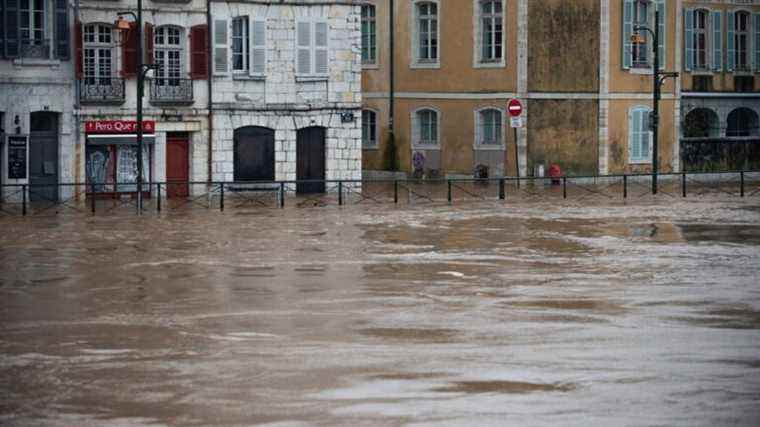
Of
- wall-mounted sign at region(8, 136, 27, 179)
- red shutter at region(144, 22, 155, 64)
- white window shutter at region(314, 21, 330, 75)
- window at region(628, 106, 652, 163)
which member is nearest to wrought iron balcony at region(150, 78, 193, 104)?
red shutter at region(144, 22, 155, 64)

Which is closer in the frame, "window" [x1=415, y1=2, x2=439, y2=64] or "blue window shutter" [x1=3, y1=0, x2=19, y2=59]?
"blue window shutter" [x1=3, y1=0, x2=19, y2=59]

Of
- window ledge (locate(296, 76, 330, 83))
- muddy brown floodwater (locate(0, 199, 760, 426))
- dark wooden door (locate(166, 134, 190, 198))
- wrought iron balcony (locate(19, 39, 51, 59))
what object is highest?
wrought iron balcony (locate(19, 39, 51, 59))

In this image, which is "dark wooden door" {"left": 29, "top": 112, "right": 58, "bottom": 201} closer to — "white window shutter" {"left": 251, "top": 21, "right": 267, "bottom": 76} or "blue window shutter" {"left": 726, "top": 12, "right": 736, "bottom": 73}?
"white window shutter" {"left": 251, "top": 21, "right": 267, "bottom": 76}

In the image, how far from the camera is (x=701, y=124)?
2169 inches

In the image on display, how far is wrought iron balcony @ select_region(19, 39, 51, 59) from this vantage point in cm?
3997

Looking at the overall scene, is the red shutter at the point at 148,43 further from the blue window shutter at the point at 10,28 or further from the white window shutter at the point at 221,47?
the blue window shutter at the point at 10,28

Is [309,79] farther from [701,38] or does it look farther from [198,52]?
[701,38]

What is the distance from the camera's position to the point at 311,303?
20141 mm

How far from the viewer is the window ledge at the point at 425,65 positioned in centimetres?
5002

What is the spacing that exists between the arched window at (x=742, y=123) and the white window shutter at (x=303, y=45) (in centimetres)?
1843

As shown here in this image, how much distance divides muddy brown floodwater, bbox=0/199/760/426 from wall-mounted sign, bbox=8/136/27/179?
28.6 ft

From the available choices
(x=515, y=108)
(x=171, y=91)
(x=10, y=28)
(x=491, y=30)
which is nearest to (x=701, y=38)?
(x=491, y=30)

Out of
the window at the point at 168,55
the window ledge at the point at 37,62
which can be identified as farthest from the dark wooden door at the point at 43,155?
the window at the point at 168,55

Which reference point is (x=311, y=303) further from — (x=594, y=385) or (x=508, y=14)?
(x=508, y=14)
